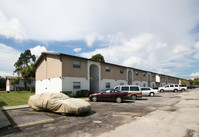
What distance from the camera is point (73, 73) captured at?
2077 centimetres

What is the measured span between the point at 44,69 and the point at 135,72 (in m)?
26.2

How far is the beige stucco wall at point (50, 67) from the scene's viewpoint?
20.3m

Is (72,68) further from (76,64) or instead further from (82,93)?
(82,93)

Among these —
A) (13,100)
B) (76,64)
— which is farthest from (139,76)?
(13,100)

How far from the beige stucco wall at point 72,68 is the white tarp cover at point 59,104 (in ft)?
32.6

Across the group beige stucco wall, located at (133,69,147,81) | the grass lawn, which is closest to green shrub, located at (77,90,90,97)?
the grass lawn

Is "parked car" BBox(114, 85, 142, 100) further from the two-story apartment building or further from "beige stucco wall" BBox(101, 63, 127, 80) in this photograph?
"beige stucco wall" BBox(101, 63, 127, 80)

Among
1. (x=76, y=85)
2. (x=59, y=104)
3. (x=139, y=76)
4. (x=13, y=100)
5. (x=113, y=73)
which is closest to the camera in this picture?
(x=59, y=104)

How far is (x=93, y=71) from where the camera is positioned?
27.1m

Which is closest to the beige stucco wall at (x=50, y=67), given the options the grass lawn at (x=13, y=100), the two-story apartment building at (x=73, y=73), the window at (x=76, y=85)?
the two-story apartment building at (x=73, y=73)

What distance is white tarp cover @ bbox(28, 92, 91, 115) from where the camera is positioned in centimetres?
822

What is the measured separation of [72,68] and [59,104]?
492 inches

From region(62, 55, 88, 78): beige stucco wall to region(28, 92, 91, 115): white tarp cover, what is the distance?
9.95 meters

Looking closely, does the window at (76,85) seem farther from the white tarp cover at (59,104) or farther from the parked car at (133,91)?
the white tarp cover at (59,104)
